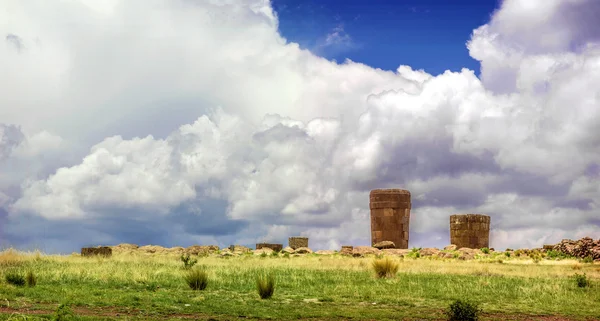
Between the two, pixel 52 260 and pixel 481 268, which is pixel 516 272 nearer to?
pixel 481 268

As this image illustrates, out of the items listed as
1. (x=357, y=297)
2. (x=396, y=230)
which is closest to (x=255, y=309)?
(x=357, y=297)

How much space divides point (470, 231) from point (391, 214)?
278 inches

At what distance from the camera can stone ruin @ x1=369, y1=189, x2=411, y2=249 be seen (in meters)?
38.7

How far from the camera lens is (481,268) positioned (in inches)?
1067

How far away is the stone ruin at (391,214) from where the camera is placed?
3872cm

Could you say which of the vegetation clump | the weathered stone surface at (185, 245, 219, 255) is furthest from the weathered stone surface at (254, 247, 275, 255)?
the vegetation clump

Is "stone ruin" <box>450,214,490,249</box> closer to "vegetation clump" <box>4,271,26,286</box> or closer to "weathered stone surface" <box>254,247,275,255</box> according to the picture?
"weathered stone surface" <box>254,247,275,255</box>

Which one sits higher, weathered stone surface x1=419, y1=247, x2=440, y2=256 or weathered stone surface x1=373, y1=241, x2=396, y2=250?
weathered stone surface x1=373, y1=241, x2=396, y2=250

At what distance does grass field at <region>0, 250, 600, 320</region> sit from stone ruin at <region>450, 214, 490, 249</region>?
16274mm

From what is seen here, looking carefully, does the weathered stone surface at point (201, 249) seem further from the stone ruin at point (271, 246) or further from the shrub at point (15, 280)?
the shrub at point (15, 280)

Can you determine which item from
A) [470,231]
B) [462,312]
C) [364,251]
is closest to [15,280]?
[462,312]

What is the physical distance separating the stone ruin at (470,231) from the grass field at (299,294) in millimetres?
16274

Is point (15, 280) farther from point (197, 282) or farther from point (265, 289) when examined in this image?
point (265, 289)

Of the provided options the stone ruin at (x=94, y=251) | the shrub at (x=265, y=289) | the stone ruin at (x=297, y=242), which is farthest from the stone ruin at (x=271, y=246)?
the shrub at (x=265, y=289)
